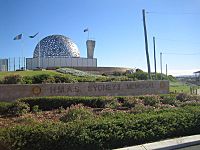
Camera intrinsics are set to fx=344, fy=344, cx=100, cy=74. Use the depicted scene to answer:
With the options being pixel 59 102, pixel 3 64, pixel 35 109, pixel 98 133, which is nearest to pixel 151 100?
pixel 59 102

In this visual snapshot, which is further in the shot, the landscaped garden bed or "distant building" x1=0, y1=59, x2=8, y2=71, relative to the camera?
"distant building" x1=0, y1=59, x2=8, y2=71

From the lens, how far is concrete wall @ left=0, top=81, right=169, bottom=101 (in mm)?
22128

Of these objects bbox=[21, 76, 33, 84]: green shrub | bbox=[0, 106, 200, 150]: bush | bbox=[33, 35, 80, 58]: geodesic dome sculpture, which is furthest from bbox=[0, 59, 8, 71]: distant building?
bbox=[0, 106, 200, 150]: bush

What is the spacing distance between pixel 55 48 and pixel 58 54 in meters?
1.67

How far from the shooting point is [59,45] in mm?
83250

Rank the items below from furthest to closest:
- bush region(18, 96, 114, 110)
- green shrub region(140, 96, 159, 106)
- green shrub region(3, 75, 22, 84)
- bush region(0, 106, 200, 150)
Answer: green shrub region(3, 75, 22, 84)
green shrub region(140, 96, 159, 106)
bush region(18, 96, 114, 110)
bush region(0, 106, 200, 150)

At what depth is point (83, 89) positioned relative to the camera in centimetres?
2433

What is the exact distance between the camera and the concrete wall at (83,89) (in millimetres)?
22128

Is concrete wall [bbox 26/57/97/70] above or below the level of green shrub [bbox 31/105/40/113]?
above

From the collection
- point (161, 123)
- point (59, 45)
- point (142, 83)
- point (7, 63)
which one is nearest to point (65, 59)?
point (59, 45)

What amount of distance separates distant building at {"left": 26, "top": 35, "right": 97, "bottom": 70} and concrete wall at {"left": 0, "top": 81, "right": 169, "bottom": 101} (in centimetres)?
4985

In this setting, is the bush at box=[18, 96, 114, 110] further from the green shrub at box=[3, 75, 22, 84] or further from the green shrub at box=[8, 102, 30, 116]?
the green shrub at box=[3, 75, 22, 84]

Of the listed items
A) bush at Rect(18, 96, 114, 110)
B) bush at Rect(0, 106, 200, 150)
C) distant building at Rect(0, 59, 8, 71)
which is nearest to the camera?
bush at Rect(0, 106, 200, 150)

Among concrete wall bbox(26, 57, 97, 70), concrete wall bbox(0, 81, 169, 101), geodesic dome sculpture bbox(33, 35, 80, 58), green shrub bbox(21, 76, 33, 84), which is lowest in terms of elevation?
concrete wall bbox(0, 81, 169, 101)
